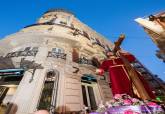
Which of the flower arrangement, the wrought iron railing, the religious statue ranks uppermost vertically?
the wrought iron railing

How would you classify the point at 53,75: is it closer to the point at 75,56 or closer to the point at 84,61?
Answer: the point at 75,56

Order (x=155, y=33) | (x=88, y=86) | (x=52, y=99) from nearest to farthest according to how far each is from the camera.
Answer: (x=155, y=33) → (x=52, y=99) → (x=88, y=86)

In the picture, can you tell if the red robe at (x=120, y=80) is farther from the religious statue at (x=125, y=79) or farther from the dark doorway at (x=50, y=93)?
the dark doorway at (x=50, y=93)

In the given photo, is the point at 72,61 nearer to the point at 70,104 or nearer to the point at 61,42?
the point at 61,42

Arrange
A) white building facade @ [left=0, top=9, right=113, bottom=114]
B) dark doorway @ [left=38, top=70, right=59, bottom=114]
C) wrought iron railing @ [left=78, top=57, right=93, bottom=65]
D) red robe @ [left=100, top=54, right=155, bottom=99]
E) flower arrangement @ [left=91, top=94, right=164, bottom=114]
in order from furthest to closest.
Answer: wrought iron railing @ [left=78, top=57, right=93, bottom=65]
white building facade @ [left=0, top=9, right=113, bottom=114]
dark doorway @ [left=38, top=70, right=59, bottom=114]
red robe @ [left=100, top=54, right=155, bottom=99]
flower arrangement @ [left=91, top=94, right=164, bottom=114]

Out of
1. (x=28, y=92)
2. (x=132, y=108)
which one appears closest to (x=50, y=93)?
(x=28, y=92)

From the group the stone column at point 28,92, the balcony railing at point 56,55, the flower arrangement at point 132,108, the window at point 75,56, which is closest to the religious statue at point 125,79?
the flower arrangement at point 132,108

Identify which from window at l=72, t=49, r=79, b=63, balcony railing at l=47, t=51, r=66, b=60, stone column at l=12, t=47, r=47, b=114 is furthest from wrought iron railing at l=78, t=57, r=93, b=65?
stone column at l=12, t=47, r=47, b=114

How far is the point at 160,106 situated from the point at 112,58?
10.2 ft

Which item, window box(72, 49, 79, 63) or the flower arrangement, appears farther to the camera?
window box(72, 49, 79, 63)

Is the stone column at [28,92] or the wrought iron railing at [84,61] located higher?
the wrought iron railing at [84,61]

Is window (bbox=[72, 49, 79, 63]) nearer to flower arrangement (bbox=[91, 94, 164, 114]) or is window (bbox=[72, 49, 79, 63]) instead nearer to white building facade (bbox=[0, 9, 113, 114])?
white building facade (bbox=[0, 9, 113, 114])

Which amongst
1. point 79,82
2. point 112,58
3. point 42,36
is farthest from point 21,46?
point 112,58

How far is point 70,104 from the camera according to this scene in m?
8.91
